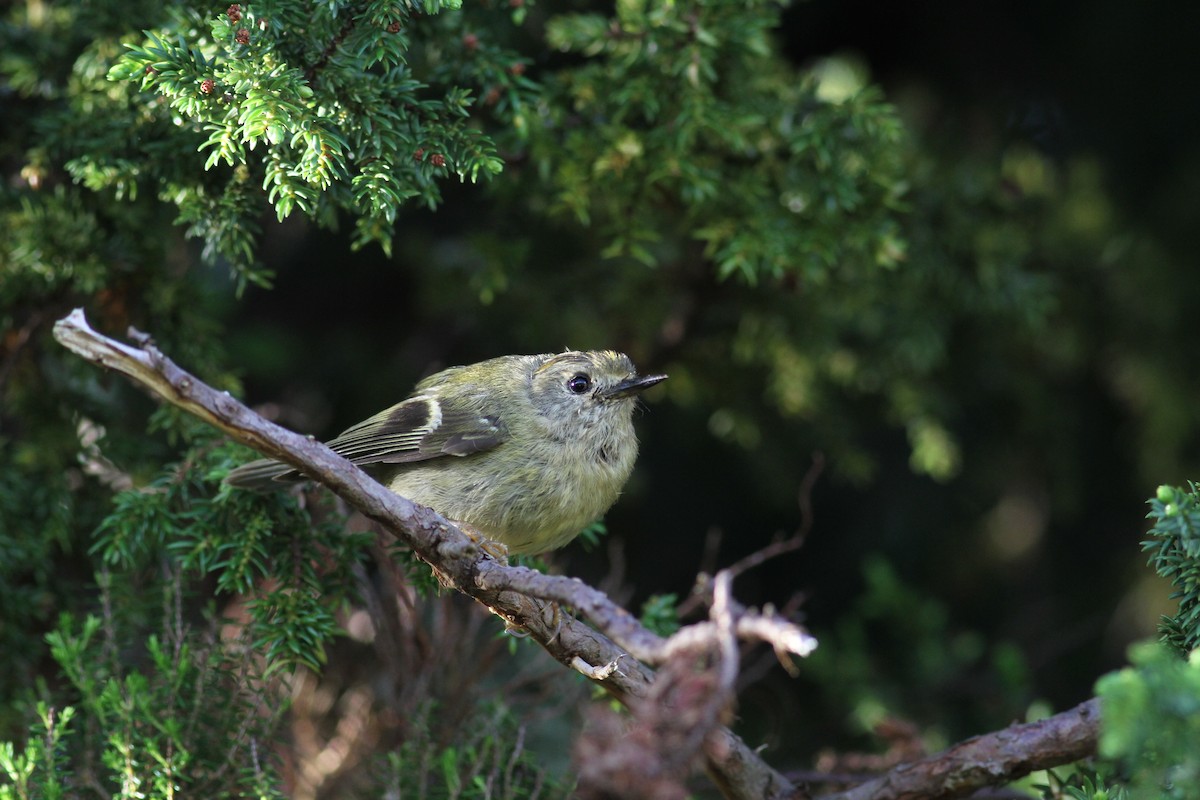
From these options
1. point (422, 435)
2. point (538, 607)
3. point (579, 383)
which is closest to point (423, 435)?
point (422, 435)

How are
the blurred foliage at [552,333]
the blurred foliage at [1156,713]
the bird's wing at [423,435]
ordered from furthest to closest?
1. the bird's wing at [423,435]
2. the blurred foliage at [552,333]
3. the blurred foliage at [1156,713]

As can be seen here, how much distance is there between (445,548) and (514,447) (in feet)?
2.54

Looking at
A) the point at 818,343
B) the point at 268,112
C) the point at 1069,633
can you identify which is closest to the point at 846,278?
the point at 818,343

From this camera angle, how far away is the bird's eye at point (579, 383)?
3500 mm

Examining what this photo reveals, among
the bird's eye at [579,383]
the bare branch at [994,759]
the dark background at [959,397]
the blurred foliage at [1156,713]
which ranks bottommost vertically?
the blurred foliage at [1156,713]

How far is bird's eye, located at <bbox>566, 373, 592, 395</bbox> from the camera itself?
138 inches

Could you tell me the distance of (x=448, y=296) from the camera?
4566 mm

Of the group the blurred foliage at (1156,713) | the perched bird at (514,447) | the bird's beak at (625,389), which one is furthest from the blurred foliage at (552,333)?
the bird's beak at (625,389)

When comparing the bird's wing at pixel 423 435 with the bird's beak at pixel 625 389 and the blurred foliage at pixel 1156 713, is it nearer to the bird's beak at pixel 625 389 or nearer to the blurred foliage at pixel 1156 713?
the bird's beak at pixel 625 389

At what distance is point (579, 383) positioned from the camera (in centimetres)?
351

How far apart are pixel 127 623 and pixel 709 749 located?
1773 mm

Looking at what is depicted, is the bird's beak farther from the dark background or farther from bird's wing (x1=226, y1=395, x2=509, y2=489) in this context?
the dark background

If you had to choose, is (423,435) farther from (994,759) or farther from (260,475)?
(994,759)

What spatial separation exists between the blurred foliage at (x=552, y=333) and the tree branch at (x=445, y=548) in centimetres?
46
